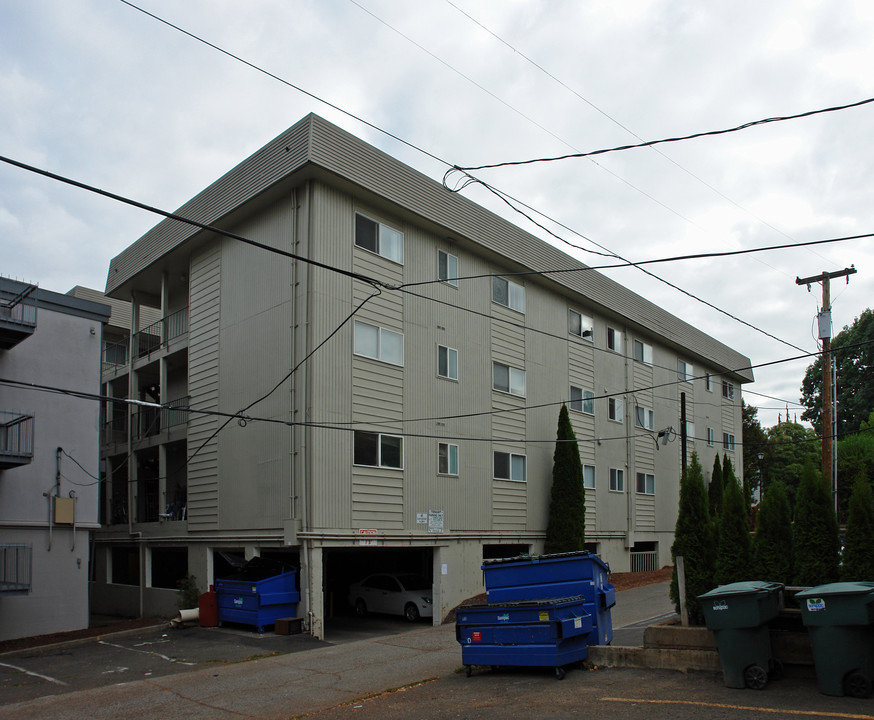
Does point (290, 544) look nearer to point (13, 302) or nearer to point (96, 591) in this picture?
point (13, 302)

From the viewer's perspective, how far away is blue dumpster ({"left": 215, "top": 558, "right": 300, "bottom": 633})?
1852 centimetres

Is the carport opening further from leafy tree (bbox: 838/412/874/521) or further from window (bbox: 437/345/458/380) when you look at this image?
leafy tree (bbox: 838/412/874/521)

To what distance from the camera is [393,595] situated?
2305 centimetres

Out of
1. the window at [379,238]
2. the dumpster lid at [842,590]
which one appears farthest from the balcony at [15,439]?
the dumpster lid at [842,590]

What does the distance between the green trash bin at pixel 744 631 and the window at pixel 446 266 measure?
1465 cm

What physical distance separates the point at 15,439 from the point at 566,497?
16.0 m

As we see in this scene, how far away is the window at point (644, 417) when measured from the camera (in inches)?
1296

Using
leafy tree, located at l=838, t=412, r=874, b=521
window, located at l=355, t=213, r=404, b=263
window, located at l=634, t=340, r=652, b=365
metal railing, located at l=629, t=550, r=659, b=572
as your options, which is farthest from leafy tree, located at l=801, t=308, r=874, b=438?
window, located at l=355, t=213, r=404, b=263

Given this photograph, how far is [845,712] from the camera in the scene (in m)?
8.52

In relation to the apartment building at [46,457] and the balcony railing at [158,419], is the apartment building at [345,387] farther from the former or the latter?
the apartment building at [46,457]

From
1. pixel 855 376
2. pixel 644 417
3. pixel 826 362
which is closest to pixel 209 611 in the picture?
pixel 826 362

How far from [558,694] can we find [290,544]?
9.70 m

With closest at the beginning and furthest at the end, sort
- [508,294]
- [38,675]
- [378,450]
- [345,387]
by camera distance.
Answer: [38,675]
[345,387]
[378,450]
[508,294]

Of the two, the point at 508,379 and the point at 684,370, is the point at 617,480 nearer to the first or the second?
the point at 508,379
